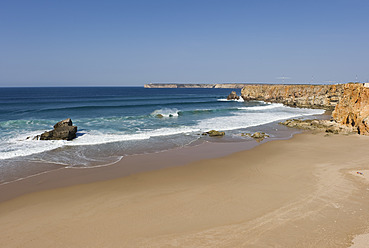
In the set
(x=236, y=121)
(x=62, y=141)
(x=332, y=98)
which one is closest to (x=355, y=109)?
(x=236, y=121)

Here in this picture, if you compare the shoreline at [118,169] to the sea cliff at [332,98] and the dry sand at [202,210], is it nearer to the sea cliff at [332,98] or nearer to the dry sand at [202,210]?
the dry sand at [202,210]

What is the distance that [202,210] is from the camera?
7875mm

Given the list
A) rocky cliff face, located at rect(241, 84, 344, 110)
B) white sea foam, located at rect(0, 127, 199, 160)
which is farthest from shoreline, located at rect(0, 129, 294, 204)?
rocky cliff face, located at rect(241, 84, 344, 110)

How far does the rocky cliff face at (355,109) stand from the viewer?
67.9ft

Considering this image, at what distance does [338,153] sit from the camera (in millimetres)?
15055

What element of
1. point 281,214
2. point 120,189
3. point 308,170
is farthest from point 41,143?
point 308,170

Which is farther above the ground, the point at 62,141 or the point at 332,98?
the point at 332,98

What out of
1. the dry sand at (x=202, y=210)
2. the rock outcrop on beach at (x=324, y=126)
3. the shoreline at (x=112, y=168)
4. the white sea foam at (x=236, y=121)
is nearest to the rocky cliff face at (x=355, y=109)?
the rock outcrop on beach at (x=324, y=126)

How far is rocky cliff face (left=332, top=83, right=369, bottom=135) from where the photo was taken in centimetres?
2069

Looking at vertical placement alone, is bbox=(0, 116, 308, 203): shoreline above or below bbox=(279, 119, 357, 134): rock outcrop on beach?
below

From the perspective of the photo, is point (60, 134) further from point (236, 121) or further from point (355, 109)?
point (355, 109)

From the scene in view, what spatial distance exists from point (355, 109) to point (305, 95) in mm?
30363

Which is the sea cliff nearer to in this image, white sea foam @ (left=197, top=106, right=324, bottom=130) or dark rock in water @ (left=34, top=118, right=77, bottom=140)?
white sea foam @ (left=197, top=106, right=324, bottom=130)

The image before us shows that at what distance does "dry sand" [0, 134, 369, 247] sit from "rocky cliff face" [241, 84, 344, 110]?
39.5 m
